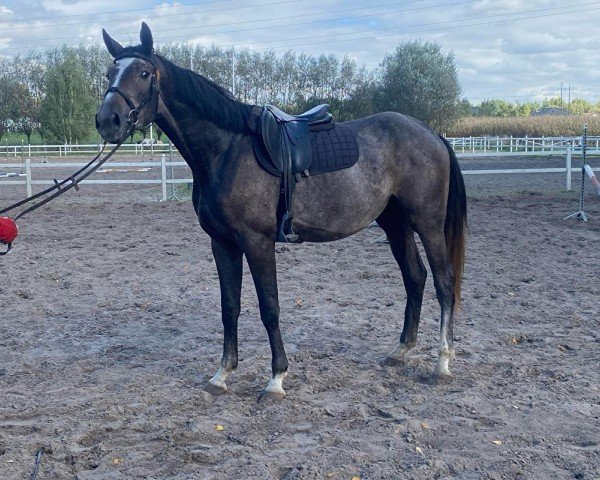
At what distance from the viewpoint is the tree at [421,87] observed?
3959 cm

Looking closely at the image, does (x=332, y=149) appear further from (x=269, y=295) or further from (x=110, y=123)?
(x=110, y=123)

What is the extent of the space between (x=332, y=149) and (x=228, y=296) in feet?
3.98

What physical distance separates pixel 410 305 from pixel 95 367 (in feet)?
7.69

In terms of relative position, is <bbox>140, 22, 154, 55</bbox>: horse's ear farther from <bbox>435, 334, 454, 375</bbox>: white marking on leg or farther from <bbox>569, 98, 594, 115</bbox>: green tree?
<bbox>569, 98, 594, 115</bbox>: green tree

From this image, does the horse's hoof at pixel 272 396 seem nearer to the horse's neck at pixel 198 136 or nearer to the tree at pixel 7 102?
the horse's neck at pixel 198 136

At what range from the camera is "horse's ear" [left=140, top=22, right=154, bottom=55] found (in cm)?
384

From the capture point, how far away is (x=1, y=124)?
4400cm

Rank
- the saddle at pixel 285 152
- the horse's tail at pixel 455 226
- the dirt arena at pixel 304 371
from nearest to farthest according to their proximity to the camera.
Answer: the dirt arena at pixel 304 371 → the saddle at pixel 285 152 → the horse's tail at pixel 455 226

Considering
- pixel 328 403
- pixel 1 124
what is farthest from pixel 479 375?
pixel 1 124

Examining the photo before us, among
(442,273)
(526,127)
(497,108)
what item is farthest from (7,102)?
(497,108)

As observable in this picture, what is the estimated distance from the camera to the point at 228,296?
4.50 m

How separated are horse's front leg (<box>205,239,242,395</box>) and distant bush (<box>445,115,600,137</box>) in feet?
129

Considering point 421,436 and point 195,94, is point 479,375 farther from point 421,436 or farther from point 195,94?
point 195,94

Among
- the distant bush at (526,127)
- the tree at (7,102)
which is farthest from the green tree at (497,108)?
the tree at (7,102)
